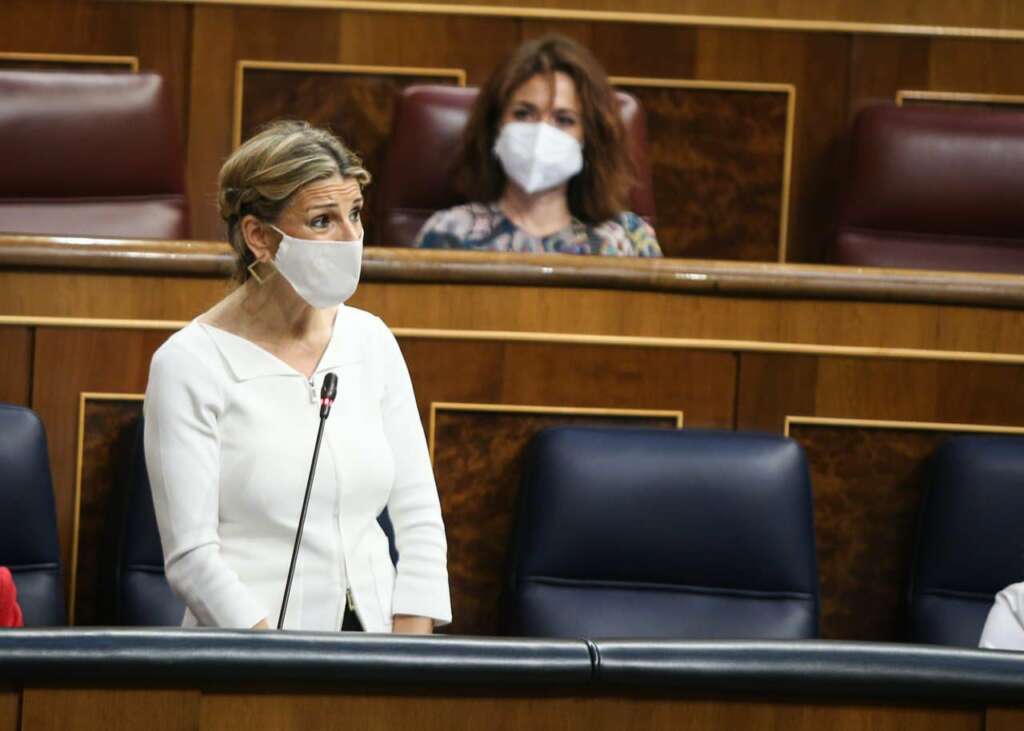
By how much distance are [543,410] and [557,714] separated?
1.83 feet

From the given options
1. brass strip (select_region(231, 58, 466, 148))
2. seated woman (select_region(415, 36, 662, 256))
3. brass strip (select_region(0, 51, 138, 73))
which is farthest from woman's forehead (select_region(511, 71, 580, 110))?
brass strip (select_region(0, 51, 138, 73))

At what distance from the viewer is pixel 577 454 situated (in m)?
1.07

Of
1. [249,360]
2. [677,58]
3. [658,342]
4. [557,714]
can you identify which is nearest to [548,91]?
[677,58]

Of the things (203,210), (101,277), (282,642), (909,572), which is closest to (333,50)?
(203,210)

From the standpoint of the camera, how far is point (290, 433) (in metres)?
0.90

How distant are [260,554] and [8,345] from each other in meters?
0.32

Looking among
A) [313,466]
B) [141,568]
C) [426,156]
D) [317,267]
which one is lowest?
[141,568]

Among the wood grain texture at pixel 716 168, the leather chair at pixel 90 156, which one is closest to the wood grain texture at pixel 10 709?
the leather chair at pixel 90 156

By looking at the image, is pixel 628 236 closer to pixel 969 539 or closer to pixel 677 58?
pixel 677 58

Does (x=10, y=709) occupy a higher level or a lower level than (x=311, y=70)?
lower

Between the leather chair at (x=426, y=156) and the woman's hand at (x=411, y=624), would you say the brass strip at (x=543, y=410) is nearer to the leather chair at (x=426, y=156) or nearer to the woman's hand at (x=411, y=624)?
the woman's hand at (x=411, y=624)

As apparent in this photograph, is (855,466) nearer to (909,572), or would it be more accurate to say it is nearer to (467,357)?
(909,572)

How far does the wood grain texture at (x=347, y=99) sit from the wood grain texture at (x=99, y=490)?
61cm

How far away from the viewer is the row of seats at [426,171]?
4.93 ft
